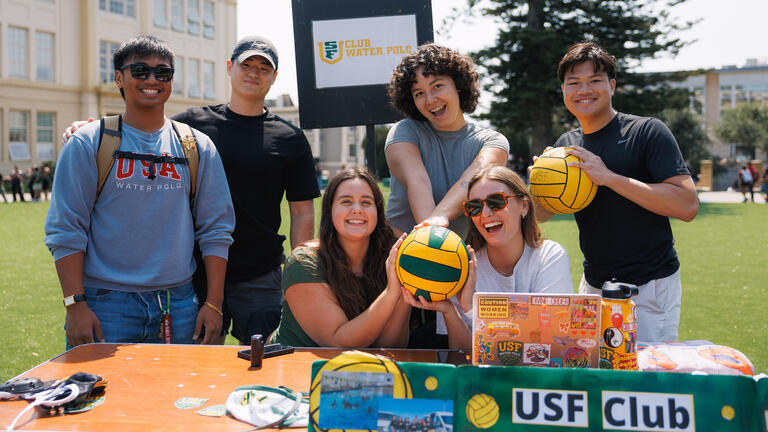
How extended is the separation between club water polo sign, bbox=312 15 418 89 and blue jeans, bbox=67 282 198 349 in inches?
77.3

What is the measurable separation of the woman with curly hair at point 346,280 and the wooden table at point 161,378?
0.15 metres

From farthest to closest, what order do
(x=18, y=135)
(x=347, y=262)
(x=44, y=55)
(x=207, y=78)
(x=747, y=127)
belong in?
1. (x=747, y=127)
2. (x=207, y=78)
3. (x=44, y=55)
4. (x=18, y=135)
5. (x=347, y=262)

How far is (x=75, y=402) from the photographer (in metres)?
2.16

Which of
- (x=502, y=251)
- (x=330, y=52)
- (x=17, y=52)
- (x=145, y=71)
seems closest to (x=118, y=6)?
(x=17, y=52)

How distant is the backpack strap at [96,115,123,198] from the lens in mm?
Result: 3084

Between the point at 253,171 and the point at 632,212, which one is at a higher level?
the point at 253,171

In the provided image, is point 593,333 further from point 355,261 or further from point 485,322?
point 355,261

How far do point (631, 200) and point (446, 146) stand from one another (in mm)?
1087

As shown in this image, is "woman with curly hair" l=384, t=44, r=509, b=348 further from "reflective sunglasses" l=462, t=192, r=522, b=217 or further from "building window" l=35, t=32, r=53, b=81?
"building window" l=35, t=32, r=53, b=81

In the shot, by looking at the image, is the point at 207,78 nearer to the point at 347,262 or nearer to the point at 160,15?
the point at 160,15

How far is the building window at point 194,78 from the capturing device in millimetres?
46406

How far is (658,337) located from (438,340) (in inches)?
50.4

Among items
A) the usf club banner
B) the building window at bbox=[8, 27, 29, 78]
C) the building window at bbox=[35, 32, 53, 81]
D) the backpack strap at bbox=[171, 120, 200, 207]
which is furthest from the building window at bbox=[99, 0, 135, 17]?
the usf club banner

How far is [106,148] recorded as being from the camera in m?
3.11
